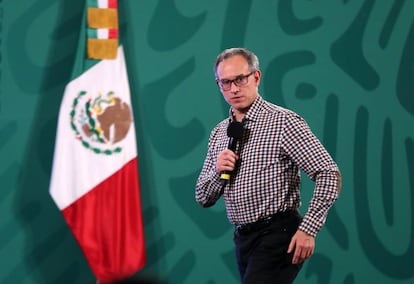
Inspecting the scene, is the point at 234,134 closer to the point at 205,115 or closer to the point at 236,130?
the point at 236,130

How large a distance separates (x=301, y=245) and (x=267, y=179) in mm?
278

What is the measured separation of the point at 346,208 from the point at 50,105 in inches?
79.3

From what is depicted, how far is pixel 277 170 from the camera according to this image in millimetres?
2268

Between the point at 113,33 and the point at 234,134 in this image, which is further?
the point at 113,33

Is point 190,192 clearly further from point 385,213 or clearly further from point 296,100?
point 385,213

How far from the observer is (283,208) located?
7.41ft

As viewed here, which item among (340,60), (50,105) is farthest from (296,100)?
(50,105)

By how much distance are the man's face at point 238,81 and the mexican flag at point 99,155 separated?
46.2 inches

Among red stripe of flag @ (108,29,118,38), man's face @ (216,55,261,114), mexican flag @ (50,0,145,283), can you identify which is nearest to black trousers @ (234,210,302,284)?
man's face @ (216,55,261,114)

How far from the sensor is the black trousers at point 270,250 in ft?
7.21

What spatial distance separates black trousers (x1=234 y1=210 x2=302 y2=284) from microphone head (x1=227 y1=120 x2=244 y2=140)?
34cm

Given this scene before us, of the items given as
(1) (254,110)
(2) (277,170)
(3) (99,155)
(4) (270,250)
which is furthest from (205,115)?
(4) (270,250)

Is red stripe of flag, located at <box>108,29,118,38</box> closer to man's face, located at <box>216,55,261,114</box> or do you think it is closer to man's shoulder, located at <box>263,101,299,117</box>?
man's face, located at <box>216,55,261,114</box>

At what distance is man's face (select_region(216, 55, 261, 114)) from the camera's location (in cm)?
235
